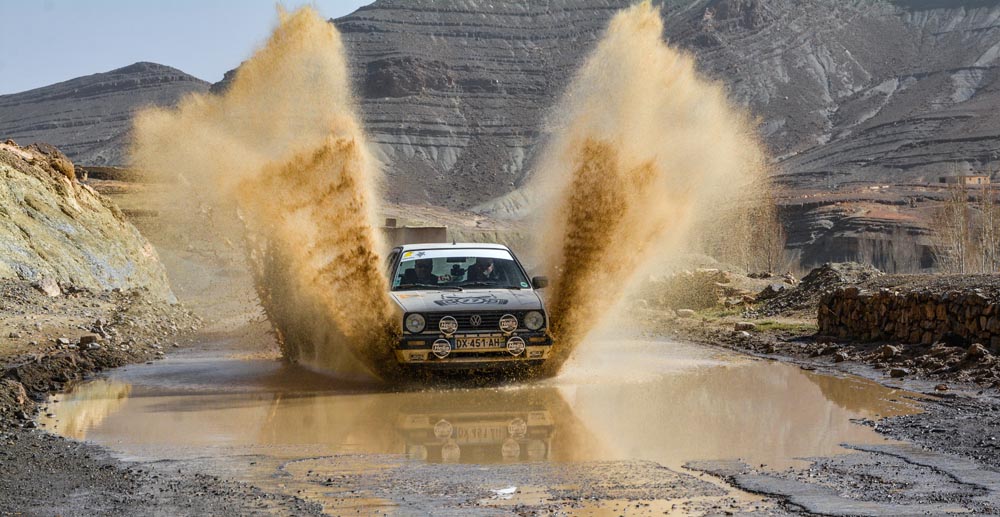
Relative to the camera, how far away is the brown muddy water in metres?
8.05

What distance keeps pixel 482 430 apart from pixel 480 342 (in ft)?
9.33

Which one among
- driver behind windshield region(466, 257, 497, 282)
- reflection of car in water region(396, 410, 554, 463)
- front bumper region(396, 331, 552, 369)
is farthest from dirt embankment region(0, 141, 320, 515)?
driver behind windshield region(466, 257, 497, 282)

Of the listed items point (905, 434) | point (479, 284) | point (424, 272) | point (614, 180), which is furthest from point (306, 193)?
point (905, 434)

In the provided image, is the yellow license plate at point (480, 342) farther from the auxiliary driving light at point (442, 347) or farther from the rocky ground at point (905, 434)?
the rocky ground at point (905, 434)

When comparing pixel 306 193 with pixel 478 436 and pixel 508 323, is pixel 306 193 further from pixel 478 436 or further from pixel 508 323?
pixel 478 436

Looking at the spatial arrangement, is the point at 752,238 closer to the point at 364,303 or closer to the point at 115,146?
the point at 364,303

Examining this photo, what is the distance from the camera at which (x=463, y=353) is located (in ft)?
44.6

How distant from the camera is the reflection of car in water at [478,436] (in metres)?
9.56

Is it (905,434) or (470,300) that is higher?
(470,300)

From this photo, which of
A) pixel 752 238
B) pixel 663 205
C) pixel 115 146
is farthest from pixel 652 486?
pixel 115 146

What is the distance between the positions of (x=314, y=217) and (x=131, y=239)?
68.8ft

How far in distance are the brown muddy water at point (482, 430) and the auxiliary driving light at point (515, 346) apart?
498mm

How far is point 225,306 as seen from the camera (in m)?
34.9

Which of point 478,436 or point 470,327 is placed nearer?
point 478,436
